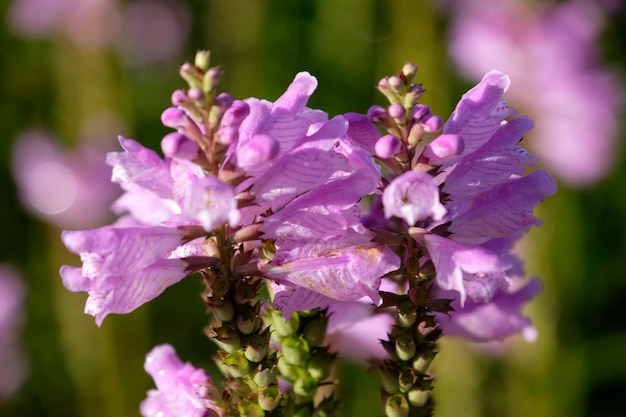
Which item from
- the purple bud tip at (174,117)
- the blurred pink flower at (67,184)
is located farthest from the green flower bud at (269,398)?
the blurred pink flower at (67,184)

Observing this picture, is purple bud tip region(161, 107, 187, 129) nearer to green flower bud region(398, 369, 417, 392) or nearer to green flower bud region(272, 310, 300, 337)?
green flower bud region(272, 310, 300, 337)

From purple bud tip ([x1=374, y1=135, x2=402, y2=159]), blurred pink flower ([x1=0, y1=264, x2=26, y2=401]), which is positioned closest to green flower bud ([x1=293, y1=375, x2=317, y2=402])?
purple bud tip ([x1=374, y1=135, x2=402, y2=159])

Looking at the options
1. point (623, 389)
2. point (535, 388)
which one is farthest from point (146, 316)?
point (623, 389)

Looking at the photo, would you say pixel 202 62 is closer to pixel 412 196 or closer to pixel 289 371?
pixel 412 196

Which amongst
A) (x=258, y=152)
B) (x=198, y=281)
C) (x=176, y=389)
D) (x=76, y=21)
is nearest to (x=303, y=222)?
(x=258, y=152)

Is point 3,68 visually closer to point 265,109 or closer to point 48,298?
point 48,298

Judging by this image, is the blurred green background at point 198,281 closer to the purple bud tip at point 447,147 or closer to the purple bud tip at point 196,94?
the purple bud tip at point 447,147
